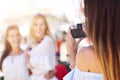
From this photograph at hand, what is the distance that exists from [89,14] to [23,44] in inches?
52.7

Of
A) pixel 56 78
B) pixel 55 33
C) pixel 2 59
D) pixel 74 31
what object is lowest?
pixel 56 78

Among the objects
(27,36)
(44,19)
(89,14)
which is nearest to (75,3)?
(44,19)

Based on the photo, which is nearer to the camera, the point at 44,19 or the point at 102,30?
the point at 102,30

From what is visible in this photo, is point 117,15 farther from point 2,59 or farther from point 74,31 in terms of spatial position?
point 2,59

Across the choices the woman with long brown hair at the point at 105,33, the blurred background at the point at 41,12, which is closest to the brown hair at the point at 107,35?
the woman with long brown hair at the point at 105,33

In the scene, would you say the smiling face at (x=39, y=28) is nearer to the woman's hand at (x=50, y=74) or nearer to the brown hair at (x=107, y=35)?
the woman's hand at (x=50, y=74)

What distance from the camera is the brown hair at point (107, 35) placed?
43.0 inches

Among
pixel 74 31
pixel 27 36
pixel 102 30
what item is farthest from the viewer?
pixel 27 36

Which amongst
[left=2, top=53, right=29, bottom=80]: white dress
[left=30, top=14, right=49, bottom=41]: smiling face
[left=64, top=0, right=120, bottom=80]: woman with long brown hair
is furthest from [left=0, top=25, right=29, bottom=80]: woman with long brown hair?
[left=64, top=0, right=120, bottom=80]: woman with long brown hair

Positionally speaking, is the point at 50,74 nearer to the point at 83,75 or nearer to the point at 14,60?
the point at 14,60

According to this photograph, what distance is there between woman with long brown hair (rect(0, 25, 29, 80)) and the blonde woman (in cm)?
6

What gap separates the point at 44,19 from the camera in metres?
2.42

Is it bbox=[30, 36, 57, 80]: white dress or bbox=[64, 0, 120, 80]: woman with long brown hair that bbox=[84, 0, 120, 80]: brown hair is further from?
bbox=[30, 36, 57, 80]: white dress

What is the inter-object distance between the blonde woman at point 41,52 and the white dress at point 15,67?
0.18 feet
